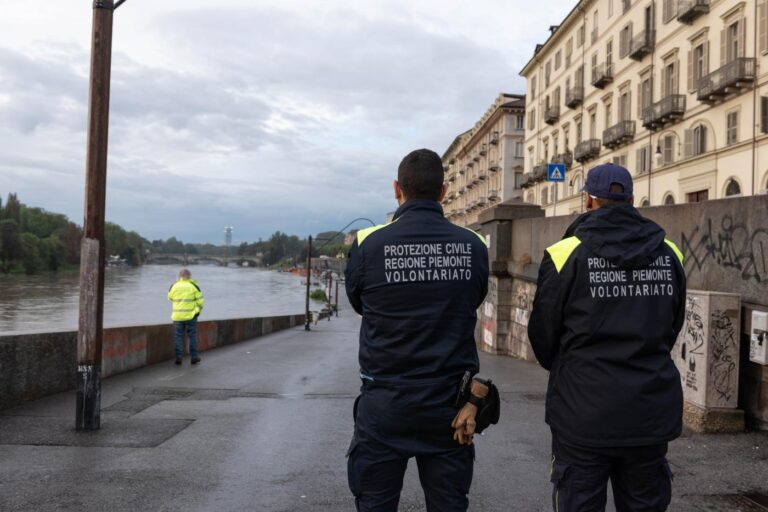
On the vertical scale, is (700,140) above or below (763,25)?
below

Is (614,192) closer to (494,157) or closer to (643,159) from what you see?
(643,159)

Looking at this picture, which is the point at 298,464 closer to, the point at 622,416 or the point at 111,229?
the point at 622,416

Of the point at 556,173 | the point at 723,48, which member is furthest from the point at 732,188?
the point at 556,173

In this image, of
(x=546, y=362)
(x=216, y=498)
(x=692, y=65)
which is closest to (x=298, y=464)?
(x=216, y=498)

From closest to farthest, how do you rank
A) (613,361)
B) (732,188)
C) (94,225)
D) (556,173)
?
(613,361)
(94,225)
(556,173)
(732,188)

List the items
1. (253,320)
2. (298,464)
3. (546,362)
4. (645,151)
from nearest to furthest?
1. (546,362)
2. (298,464)
3. (253,320)
4. (645,151)

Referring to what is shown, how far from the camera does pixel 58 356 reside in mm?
8062

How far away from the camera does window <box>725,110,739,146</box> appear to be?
27656mm

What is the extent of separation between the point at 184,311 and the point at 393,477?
33.3ft

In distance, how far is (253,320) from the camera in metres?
22.2

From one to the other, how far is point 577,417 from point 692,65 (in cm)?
3321

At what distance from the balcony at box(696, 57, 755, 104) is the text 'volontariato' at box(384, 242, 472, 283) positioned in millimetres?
28090

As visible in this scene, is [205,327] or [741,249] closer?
[741,249]

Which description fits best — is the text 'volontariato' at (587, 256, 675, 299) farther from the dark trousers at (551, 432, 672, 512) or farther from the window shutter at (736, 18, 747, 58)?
the window shutter at (736, 18, 747, 58)
